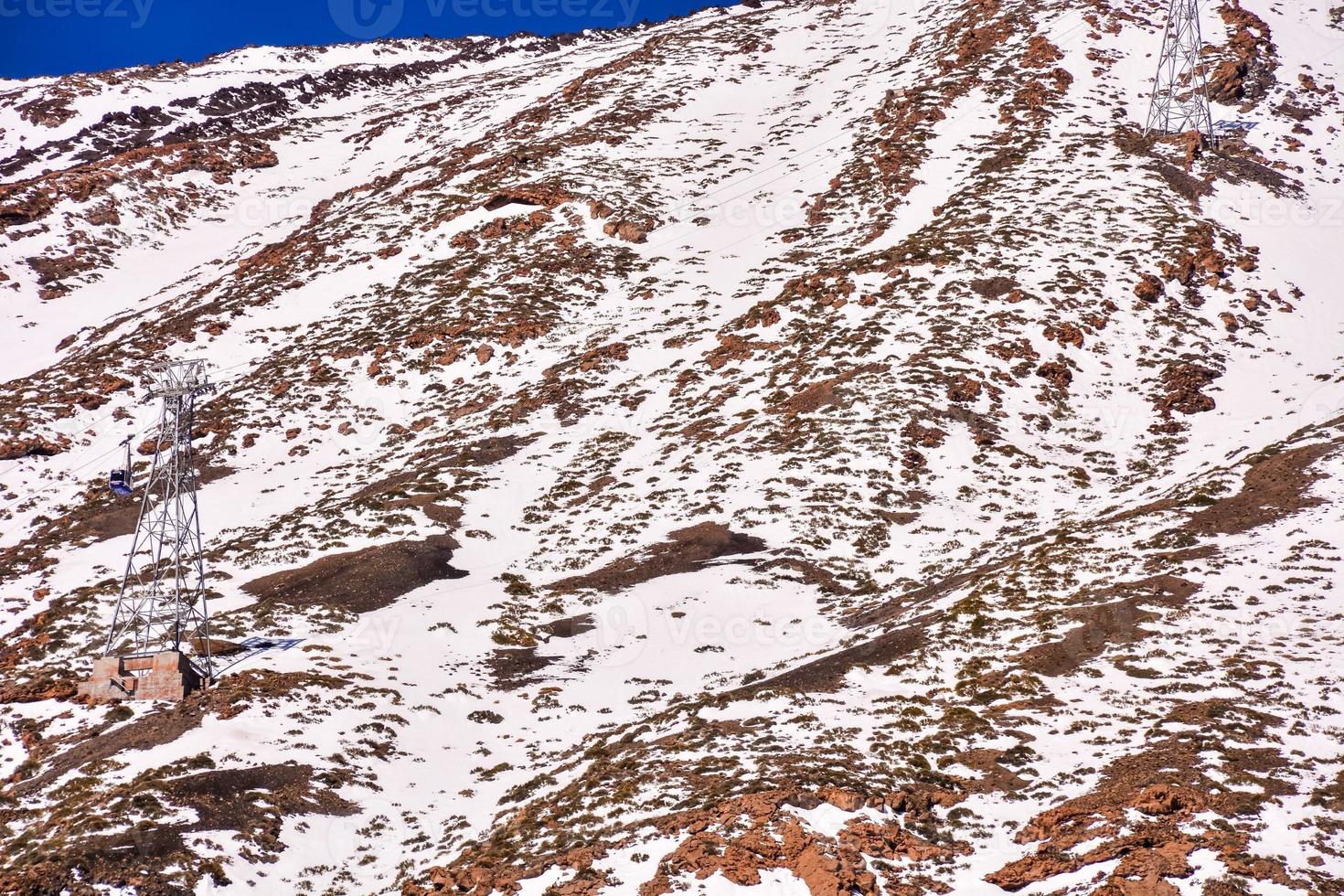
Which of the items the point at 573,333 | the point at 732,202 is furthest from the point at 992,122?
the point at 573,333

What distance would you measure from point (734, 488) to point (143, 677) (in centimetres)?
2091

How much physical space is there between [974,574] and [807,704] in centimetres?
900

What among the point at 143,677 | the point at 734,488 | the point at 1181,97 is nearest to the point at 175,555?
the point at 143,677

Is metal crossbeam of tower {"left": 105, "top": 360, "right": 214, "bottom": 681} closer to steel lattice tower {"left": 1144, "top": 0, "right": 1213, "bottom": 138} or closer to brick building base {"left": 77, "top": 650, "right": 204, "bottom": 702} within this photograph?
brick building base {"left": 77, "top": 650, "right": 204, "bottom": 702}

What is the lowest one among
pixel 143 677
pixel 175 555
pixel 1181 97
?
pixel 143 677

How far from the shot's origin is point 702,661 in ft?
84.4

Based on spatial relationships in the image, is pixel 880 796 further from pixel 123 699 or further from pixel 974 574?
pixel 123 699

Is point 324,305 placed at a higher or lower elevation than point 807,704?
higher

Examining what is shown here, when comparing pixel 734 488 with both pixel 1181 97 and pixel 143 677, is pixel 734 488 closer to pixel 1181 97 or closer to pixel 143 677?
pixel 143 677

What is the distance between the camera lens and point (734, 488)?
3453cm

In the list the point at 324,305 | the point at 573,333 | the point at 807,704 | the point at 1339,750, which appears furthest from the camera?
the point at 324,305

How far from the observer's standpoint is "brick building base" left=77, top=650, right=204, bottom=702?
22.4 meters

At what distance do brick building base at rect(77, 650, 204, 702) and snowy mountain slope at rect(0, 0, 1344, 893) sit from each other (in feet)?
2.42

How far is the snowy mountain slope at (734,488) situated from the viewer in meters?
16.4
